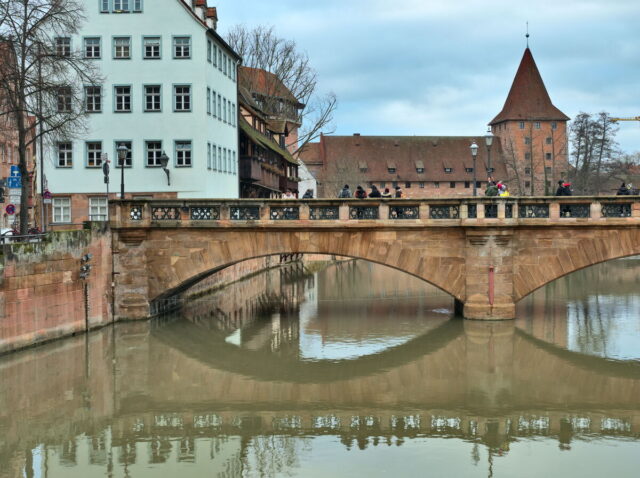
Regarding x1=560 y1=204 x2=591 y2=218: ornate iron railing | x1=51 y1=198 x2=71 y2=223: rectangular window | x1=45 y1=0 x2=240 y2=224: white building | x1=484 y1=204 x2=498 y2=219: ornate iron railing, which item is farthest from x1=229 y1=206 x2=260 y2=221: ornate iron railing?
x1=51 y1=198 x2=71 y2=223: rectangular window

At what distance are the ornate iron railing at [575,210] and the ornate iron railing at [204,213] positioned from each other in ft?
34.5

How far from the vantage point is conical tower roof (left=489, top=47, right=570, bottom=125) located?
97.9m

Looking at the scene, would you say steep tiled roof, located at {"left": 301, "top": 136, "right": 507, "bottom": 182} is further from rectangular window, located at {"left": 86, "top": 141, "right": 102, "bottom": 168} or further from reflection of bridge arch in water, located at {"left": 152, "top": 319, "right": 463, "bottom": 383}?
reflection of bridge arch in water, located at {"left": 152, "top": 319, "right": 463, "bottom": 383}

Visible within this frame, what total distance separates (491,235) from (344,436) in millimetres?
11412

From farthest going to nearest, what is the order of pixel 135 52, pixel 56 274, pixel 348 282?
pixel 348 282, pixel 135 52, pixel 56 274

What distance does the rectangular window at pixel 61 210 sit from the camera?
114 ft

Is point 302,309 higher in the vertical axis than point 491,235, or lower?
lower

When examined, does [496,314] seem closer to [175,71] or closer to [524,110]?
[175,71]

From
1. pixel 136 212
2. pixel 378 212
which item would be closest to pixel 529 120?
pixel 378 212

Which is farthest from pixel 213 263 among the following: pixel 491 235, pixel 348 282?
pixel 348 282

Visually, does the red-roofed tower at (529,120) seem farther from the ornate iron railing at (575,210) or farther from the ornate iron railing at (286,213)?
the ornate iron railing at (286,213)

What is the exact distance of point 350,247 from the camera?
2534 cm

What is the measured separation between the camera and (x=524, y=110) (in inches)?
3858

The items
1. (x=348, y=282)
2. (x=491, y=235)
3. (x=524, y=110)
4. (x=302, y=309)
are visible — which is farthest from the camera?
(x=524, y=110)
